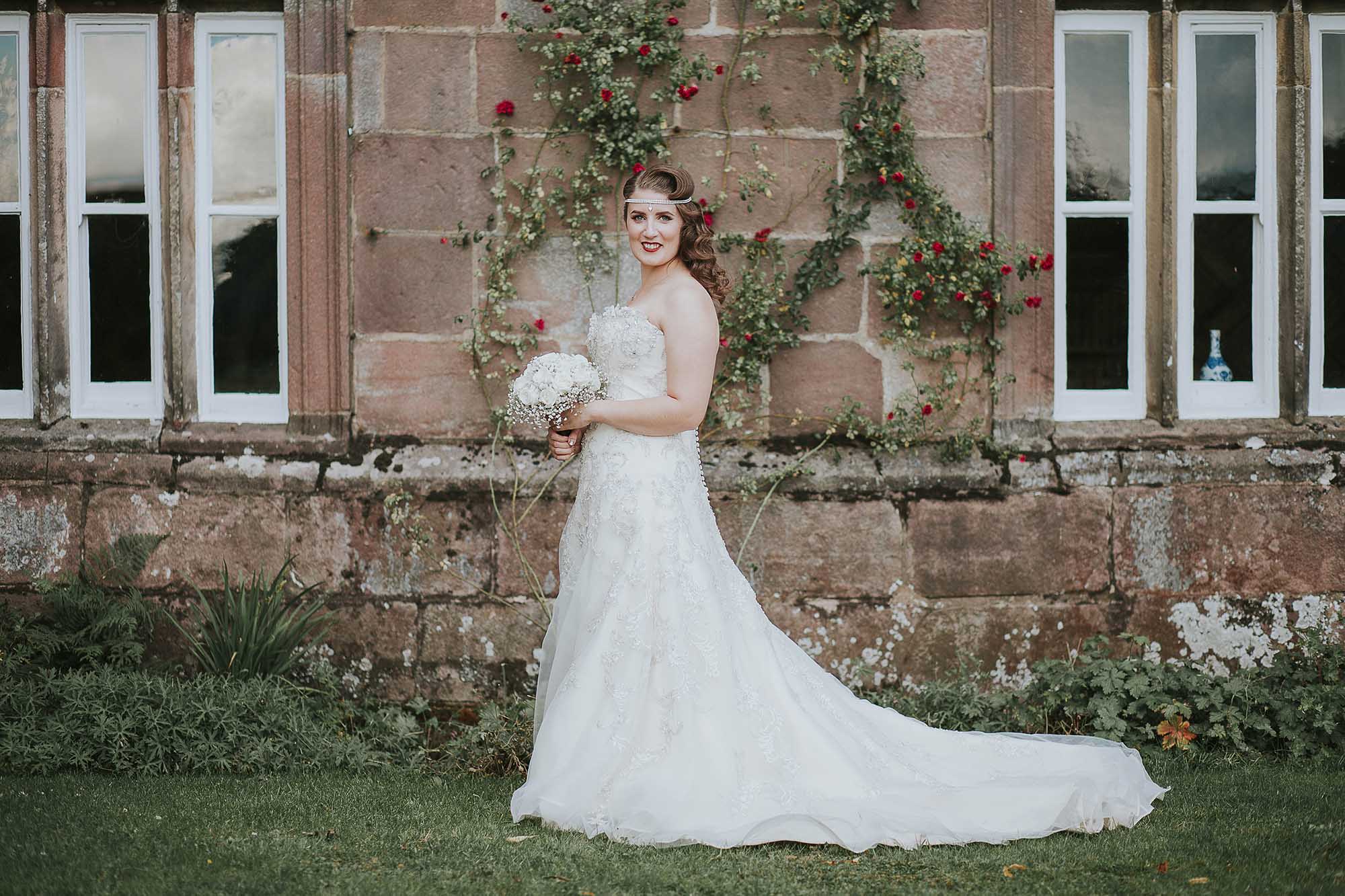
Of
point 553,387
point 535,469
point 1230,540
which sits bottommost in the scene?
point 1230,540

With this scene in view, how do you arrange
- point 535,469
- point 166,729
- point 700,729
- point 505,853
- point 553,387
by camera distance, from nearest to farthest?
point 505,853 → point 700,729 → point 553,387 → point 166,729 → point 535,469

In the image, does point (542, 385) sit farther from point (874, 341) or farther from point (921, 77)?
point (921, 77)

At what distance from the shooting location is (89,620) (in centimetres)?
521

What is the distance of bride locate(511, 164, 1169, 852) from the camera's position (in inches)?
148

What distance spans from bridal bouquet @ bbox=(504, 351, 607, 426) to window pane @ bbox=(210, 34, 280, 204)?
91.0 inches

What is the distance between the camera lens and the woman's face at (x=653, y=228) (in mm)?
4133

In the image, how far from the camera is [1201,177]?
18.9 ft

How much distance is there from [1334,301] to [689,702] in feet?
13.0

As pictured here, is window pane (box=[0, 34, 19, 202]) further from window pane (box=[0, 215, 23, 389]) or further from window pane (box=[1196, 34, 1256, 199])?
window pane (box=[1196, 34, 1256, 199])

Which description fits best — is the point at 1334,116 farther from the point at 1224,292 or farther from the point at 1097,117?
the point at 1097,117

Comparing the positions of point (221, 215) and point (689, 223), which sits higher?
point (221, 215)

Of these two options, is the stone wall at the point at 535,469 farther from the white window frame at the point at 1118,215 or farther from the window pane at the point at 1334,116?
the window pane at the point at 1334,116

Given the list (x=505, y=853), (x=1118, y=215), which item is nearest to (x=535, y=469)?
(x=505, y=853)

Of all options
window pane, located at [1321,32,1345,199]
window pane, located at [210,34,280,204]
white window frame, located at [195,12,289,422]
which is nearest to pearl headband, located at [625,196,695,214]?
white window frame, located at [195,12,289,422]
